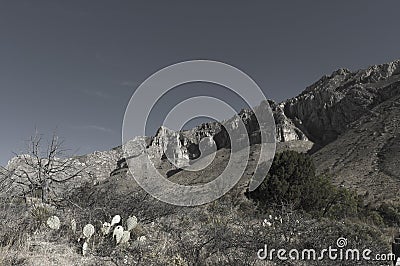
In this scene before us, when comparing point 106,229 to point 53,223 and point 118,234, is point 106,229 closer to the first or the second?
point 118,234

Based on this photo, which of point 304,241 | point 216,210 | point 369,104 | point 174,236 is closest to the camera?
point 304,241

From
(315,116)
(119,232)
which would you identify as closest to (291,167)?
(119,232)

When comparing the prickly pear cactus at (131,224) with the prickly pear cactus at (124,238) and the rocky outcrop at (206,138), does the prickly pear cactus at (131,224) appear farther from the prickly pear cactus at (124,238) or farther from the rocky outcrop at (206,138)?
the rocky outcrop at (206,138)

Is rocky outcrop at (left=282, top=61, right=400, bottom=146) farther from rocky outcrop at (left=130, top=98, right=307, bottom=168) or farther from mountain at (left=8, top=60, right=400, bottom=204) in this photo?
rocky outcrop at (left=130, top=98, right=307, bottom=168)

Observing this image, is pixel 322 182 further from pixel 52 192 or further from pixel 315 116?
pixel 315 116

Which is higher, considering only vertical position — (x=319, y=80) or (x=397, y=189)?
(x=319, y=80)

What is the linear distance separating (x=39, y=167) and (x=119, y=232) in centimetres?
816

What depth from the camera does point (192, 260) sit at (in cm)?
523
